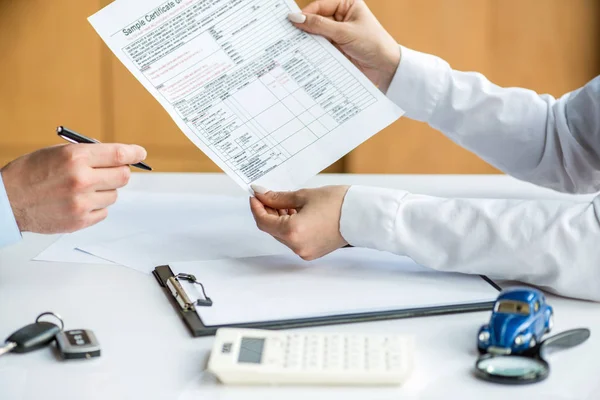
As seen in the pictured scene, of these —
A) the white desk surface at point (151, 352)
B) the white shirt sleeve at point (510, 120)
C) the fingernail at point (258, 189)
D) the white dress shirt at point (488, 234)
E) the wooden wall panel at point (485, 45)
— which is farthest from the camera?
the wooden wall panel at point (485, 45)

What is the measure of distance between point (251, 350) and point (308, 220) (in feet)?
0.93

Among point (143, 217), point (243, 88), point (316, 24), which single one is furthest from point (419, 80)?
point (143, 217)

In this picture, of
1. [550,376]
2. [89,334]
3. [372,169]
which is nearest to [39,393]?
[89,334]

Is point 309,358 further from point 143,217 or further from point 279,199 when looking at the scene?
point 143,217

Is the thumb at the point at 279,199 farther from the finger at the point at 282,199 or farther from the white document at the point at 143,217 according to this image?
the white document at the point at 143,217

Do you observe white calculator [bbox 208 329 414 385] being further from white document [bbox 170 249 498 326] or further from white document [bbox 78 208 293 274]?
white document [bbox 78 208 293 274]

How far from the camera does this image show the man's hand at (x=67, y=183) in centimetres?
84

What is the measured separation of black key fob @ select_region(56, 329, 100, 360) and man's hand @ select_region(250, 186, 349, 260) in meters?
0.28

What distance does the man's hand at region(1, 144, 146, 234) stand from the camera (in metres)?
0.84

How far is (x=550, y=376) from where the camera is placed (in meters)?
0.62

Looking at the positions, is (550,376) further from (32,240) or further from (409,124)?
(409,124)

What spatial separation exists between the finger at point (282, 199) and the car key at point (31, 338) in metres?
0.32

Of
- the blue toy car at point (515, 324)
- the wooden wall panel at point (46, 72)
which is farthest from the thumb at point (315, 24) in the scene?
the wooden wall panel at point (46, 72)

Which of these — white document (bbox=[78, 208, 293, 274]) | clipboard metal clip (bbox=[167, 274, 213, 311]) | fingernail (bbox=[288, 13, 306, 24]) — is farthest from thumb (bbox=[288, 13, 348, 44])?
clipboard metal clip (bbox=[167, 274, 213, 311])
